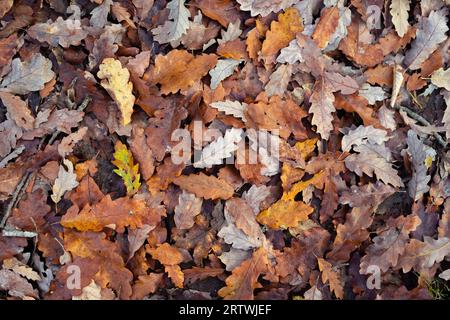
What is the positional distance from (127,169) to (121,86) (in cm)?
42

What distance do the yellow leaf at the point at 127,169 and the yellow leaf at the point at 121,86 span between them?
6.0 inches

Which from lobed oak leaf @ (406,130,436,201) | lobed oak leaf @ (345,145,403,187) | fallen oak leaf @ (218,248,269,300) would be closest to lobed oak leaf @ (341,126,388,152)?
lobed oak leaf @ (345,145,403,187)

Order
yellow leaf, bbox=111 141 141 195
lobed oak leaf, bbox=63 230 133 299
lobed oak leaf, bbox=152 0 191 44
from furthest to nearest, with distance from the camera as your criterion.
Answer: lobed oak leaf, bbox=152 0 191 44
yellow leaf, bbox=111 141 141 195
lobed oak leaf, bbox=63 230 133 299

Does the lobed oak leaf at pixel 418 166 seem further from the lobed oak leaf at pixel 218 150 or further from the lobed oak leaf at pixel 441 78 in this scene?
the lobed oak leaf at pixel 218 150

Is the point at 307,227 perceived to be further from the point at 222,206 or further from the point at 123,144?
the point at 123,144

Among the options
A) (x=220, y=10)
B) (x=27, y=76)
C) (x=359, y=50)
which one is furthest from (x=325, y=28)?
(x=27, y=76)

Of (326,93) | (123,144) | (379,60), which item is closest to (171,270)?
(123,144)

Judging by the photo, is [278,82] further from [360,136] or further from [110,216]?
[110,216]

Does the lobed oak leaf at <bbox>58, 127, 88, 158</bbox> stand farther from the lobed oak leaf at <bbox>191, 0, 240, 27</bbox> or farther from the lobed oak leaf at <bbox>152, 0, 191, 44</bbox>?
the lobed oak leaf at <bbox>191, 0, 240, 27</bbox>

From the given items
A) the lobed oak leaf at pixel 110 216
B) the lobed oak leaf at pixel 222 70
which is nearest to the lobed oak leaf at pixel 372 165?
the lobed oak leaf at pixel 222 70

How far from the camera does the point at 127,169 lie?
2.49 meters

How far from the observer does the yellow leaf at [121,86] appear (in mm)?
2520

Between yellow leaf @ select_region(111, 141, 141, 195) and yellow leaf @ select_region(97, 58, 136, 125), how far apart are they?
153 mm

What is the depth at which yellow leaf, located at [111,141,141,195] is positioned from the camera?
8.15 ft
